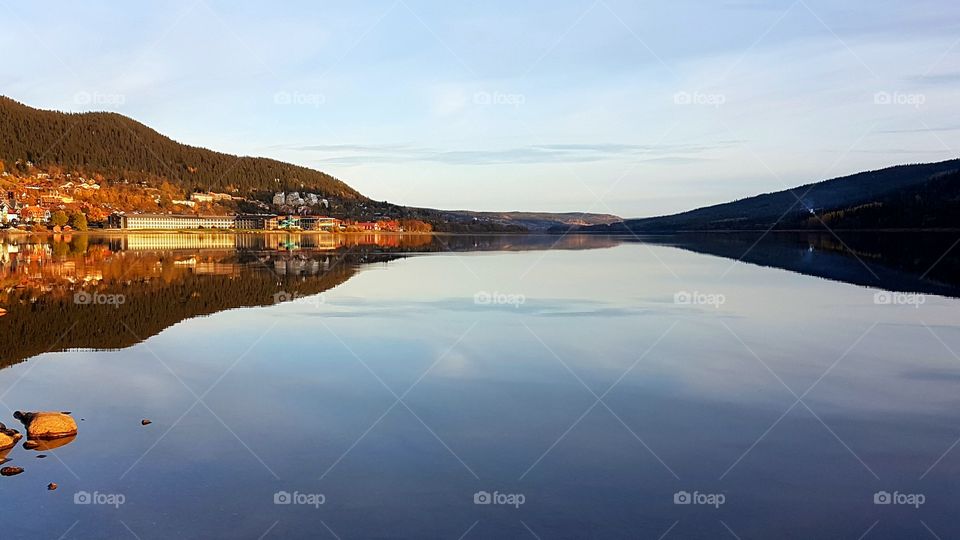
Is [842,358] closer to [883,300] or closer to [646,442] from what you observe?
[646,442]

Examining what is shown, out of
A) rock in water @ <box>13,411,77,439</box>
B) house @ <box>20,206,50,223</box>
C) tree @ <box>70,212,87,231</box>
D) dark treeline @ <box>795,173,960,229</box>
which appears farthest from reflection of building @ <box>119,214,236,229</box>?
rock in water @ <box>13,411,77,439</box>

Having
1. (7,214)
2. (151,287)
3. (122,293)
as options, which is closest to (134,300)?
(122,293)

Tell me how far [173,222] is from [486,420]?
181210 mm

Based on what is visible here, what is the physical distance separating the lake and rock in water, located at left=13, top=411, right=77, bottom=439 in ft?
1.31

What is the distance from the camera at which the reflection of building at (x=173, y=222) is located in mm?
164625

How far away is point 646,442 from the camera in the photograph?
10070mm

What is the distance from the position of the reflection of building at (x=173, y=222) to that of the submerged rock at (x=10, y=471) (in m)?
171

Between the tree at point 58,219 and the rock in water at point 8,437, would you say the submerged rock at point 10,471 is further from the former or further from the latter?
the tree at point 58,219

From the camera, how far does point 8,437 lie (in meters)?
10.1

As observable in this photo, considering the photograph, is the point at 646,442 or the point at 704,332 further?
the point at 704,332

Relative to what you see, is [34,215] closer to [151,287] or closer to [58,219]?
[58,219]

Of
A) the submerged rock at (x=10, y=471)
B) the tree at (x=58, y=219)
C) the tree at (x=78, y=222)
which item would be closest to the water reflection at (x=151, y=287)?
the submerged rock at (x=10, y=471)

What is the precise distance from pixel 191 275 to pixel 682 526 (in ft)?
115

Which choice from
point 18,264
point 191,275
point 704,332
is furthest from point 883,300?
point 18,264
